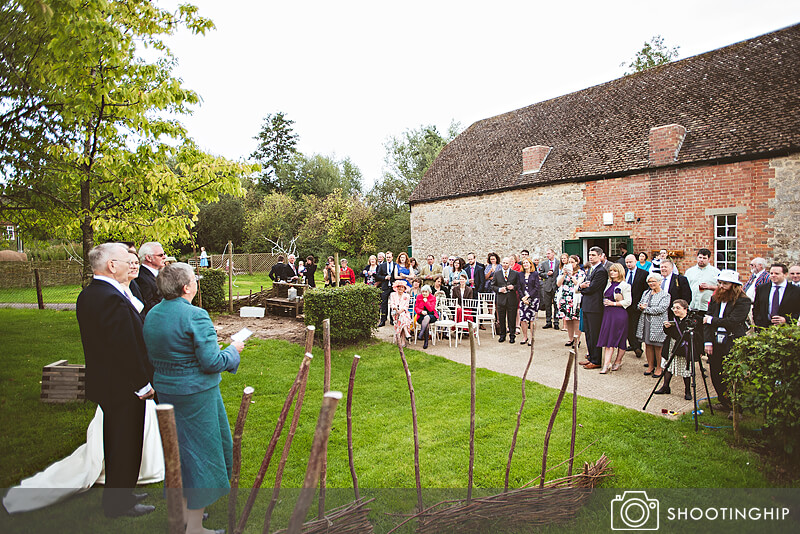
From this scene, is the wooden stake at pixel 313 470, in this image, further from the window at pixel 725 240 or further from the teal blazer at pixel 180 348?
the window at pixel 725 240

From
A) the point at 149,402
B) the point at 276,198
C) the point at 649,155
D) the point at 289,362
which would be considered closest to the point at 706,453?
the point at 149,402

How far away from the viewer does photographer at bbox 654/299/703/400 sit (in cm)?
607

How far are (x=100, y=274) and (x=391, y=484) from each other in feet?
10.2

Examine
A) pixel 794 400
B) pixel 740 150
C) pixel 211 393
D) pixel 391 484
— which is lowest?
pixel 391 484

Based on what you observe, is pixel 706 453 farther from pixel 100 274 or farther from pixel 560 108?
pixel 560 108

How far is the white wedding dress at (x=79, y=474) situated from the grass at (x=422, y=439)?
101mm

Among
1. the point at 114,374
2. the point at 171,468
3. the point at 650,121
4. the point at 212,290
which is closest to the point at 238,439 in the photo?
the point at 171,468

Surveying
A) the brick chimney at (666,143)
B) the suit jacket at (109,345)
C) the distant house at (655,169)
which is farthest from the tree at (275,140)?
the suit jacket at (109,345)

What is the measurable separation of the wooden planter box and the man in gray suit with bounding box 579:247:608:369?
26.5 ft

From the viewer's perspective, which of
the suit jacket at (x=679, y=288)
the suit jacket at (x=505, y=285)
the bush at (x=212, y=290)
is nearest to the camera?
the suit jacket at (x=679, y=288)

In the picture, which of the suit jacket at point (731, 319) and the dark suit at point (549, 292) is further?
the dark suit at point (549, 292)

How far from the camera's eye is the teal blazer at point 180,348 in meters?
2.90

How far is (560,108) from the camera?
20.9 meters

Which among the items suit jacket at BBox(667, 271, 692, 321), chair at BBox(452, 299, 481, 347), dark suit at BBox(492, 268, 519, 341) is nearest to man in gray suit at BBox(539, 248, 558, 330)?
dark suit at BBox(492, 268, 519, 341)
